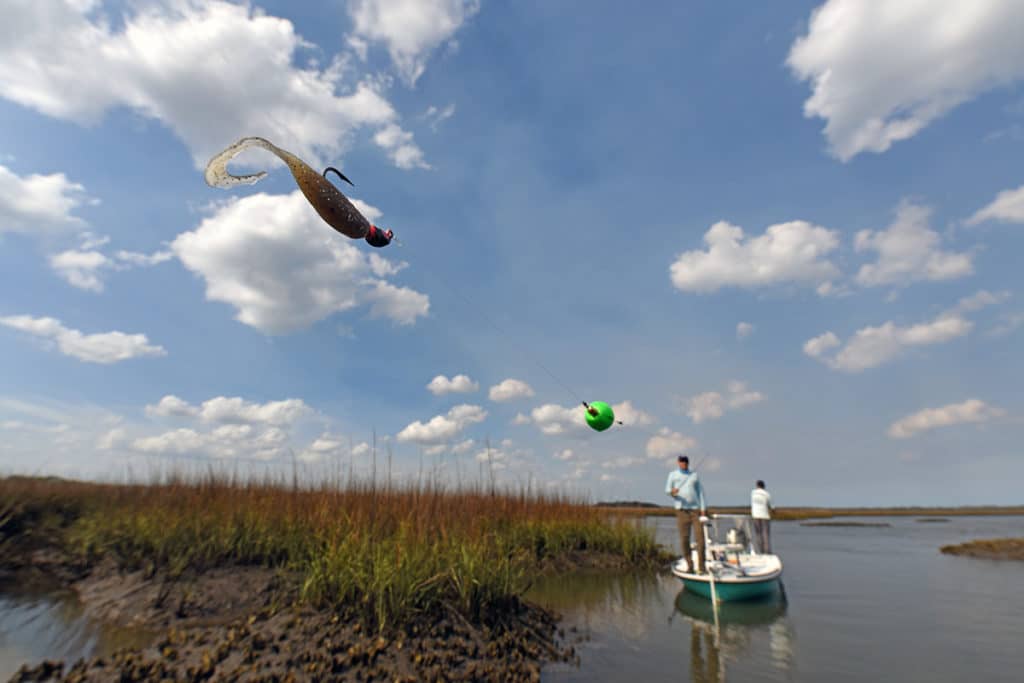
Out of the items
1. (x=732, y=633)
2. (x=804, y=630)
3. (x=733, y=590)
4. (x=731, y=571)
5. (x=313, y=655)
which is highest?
(x=313, y=655)

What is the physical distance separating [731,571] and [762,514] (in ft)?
15.6

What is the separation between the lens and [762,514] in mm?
16094

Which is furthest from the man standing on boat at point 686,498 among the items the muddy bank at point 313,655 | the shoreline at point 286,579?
the muddy bank at point 313,655

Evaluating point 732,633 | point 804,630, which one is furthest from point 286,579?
point 804,630

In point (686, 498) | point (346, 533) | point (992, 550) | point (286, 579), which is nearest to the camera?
point (346, 533)

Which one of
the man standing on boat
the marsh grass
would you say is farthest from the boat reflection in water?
the marsh grass

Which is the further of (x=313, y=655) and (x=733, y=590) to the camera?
(x=733, y=590)

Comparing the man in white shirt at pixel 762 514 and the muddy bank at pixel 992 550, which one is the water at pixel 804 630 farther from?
the muddy bank at pixel 992 550

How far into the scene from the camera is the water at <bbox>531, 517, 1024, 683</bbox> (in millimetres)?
7777

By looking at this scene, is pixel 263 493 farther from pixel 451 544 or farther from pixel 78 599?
pixel 451 544

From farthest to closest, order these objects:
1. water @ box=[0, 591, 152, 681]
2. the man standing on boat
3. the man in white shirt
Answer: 1. the man in white shirt
2. the man standing on boat
3. water @ box=[0, 591, 152, 681]

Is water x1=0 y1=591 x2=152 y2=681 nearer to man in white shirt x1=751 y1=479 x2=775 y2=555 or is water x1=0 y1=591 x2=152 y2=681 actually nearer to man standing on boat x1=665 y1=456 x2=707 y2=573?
man standing on boat x1=665 y1=456 x2=707 y2=573

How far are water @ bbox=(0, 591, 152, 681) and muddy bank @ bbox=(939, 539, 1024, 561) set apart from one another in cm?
3123

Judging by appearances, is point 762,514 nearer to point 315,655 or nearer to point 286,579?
point 286,579
